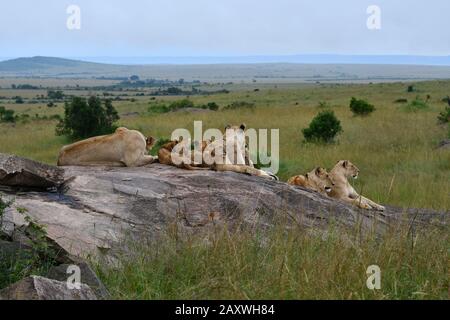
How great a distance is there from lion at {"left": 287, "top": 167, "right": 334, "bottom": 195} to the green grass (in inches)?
137

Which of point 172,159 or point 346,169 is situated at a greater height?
point 172,159

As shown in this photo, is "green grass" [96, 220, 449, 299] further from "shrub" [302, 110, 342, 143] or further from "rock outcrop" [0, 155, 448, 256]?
"shrub" [302, 110, 342, 143]

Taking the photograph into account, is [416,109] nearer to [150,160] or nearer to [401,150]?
[401,150]

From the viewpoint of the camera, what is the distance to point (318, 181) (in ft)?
31.7

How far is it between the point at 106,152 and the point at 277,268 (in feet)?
15.8

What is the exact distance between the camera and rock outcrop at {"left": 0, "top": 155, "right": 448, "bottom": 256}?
6.41 meters

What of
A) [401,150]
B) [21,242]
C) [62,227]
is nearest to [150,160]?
[62,227]

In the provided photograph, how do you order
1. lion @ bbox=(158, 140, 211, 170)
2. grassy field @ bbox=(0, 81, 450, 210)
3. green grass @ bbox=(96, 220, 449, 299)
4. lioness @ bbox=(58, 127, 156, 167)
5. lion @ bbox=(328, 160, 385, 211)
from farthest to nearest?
grassy field @ bbox=(0, 81, 450, 210) < lion @ bbox=(328, 160, 385, 211) < lioness @ bbox=(58, 127, 156, 167) < lion @ bbox=(158, 140, 211, 170) < green grass @ bbox=(96, 220, 449, 299)

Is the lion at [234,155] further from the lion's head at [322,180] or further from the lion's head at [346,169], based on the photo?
the lion's head at [346,169]

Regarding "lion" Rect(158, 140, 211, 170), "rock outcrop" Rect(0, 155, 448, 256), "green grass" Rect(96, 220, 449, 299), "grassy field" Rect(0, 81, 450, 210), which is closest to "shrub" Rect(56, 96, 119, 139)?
"grassy field" Rect(0, 81, 450, 210)

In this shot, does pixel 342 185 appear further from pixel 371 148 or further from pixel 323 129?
pixel 323 129

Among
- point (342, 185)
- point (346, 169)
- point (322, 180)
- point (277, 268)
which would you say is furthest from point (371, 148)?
point (277, 268)

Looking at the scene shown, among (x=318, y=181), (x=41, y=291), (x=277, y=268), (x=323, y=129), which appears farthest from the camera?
(x=323, y=129)
